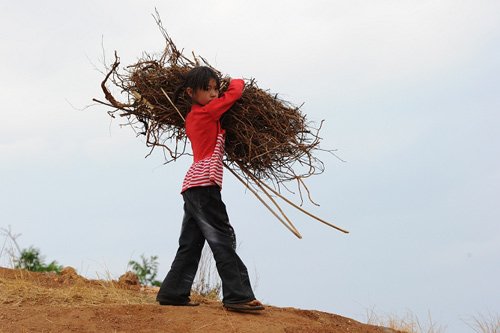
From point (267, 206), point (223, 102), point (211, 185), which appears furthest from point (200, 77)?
point (267, 206)

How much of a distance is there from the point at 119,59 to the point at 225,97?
121 centimetres

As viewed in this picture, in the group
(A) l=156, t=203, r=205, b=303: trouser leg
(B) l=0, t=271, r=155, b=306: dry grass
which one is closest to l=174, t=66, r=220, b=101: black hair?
(A) l=156, t=203, r=205, b=303: trouser leg

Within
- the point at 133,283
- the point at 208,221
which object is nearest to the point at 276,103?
the point at 208,221

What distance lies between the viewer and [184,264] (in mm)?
6035

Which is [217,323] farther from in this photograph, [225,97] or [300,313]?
[225,97]

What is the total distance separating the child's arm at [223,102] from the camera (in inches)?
223

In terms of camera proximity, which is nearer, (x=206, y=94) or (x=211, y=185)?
(x=211, y=185)

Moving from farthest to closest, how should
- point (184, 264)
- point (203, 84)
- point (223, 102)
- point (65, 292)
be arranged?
1. point (65, 292)
2. point (184, 264)
3. point (203, 84)
4. point (223, 102)

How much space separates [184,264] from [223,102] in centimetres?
143

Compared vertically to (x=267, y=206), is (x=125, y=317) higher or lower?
lower

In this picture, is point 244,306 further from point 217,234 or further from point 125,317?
point 125,317

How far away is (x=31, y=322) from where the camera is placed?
5703mm

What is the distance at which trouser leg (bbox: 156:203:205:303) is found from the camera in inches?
234

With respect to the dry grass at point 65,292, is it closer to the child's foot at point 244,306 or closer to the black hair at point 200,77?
the child's foot at point 244,306
